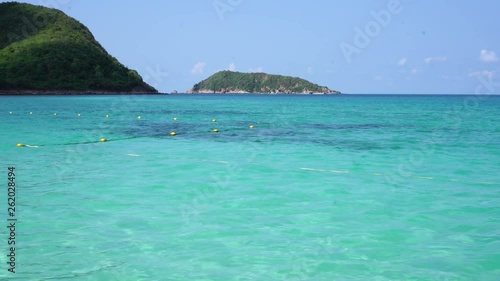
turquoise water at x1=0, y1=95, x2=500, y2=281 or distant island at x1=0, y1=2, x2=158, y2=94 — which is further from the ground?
distant island at x1=0, y1=2, x2=158, y2=94

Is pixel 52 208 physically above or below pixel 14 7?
below

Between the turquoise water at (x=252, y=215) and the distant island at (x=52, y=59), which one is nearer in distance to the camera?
the turquoise water at (x=252, y=215)

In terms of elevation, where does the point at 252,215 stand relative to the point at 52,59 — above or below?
below

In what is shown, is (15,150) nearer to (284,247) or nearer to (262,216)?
(262,216)

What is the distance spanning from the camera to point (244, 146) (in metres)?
23.0

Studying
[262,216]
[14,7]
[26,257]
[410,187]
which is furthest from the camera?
[14,7]

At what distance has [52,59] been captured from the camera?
5984 inches

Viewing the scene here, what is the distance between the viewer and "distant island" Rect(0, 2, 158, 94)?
469ft

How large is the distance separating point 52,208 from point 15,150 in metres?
10.6

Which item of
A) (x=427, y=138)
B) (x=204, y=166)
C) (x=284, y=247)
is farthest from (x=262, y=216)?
(x=427, y=138)

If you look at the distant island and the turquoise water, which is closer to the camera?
the turquoise water

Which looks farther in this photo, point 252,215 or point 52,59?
point 52,59

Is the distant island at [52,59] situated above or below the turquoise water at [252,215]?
above

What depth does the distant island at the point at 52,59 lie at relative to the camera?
14300 cm
